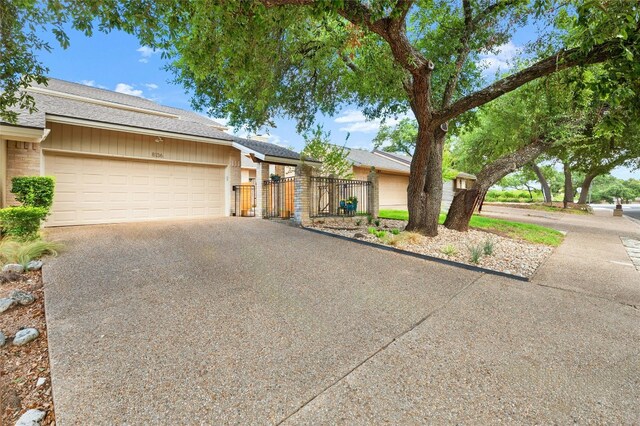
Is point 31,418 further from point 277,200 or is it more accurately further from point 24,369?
point 277,200

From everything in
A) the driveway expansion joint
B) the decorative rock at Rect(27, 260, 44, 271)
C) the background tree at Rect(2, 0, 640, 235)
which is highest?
the background tree at Rect(2, 0, 640, 235)

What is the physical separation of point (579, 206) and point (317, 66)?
94.0 ft

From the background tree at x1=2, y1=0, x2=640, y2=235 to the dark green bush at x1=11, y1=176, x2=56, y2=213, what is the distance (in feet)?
14.8

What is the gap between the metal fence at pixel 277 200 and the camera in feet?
38.6

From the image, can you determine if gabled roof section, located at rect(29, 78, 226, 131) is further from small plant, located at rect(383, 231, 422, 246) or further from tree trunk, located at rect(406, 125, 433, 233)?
small plant, located at rect(383, 231, 422, 246)

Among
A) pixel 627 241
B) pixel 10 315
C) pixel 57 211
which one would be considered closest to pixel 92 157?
pixel 57 211

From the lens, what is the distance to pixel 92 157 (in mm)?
9461

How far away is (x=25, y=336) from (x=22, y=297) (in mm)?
1254

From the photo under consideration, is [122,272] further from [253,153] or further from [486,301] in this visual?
[253,153]

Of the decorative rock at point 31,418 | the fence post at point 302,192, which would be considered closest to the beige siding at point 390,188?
the fence post at point 302,192

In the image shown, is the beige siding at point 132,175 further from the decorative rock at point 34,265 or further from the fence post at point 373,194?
the fence post at point 373,194

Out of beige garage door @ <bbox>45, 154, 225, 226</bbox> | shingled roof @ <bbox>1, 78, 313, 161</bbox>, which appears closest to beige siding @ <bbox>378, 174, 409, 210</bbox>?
shingled roof @ <bbox>1, 78, 313, 161</bbox>

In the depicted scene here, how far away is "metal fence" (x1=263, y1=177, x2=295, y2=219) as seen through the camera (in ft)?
38.6

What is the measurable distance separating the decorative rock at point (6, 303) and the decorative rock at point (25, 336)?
866mm
